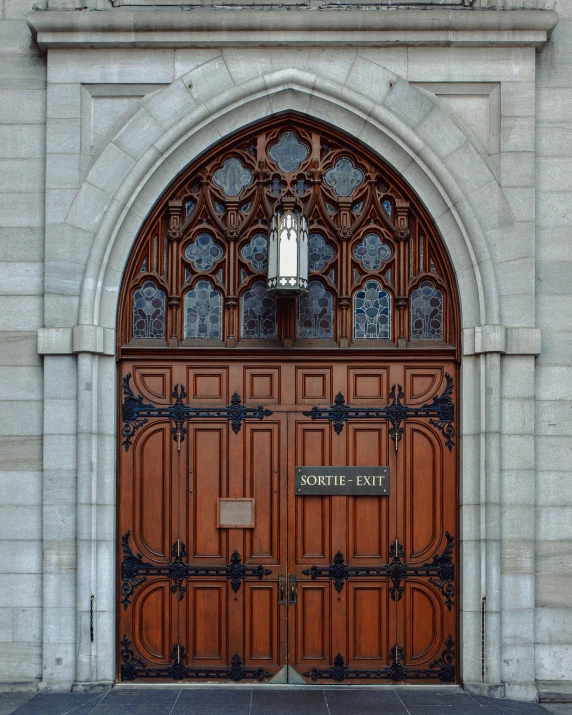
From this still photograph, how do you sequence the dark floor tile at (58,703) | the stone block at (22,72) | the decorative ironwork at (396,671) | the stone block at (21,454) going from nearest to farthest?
the dark floor tile at (58,703) < the stone block at (21,454) < the decorative ironwork at (396,671) < the stone block at (22,72)

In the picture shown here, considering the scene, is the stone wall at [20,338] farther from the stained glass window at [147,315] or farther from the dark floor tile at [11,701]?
the stained glass window at [147,315]

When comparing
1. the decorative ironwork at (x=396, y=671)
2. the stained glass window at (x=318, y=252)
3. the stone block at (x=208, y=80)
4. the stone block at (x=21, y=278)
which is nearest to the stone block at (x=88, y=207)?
the stone block at (x=21, y=278)

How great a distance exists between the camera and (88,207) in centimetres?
873

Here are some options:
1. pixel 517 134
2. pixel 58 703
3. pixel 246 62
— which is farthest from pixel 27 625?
pixel 517 134

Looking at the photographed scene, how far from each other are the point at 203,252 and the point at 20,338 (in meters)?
2.02

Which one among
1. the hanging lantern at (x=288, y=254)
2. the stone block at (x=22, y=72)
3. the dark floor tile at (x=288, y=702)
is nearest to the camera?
the dark floor tile at (x=288, y=702)

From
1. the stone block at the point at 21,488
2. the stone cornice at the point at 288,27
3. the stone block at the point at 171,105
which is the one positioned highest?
the stone cornice at the point at 288,27

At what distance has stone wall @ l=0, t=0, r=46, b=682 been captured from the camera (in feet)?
28.2

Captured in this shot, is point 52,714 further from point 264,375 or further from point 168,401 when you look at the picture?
point 264,375

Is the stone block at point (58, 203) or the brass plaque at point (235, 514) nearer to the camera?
the stone block at point (58, 203)

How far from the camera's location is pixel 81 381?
28.1ft

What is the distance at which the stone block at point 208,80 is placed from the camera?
8.74 metres

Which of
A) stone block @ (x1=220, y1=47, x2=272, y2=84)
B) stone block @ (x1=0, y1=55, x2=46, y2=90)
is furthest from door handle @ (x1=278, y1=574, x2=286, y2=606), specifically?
stone block @ (x1=0, y1=55, x2=46, y2=90)

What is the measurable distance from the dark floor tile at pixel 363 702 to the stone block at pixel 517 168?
508cm
